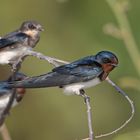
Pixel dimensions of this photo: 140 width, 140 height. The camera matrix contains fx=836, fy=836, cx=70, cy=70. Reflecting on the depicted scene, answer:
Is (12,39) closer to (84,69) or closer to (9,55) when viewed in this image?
(9,55)

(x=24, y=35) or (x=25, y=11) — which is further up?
(x=25, y=11)

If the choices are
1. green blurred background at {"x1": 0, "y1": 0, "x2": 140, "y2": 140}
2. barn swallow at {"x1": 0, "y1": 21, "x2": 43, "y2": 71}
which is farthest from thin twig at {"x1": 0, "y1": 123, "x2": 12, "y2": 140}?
→ green blurred background at {"x1": 0, "y1": 0, "x2": 140, "y2": 140}

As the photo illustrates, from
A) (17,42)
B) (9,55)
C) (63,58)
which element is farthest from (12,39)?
(63,58)

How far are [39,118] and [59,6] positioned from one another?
2.45 ft

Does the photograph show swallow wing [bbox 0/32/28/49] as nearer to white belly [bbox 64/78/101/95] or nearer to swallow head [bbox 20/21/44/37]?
swallow head [bbox 20/21/44/37]

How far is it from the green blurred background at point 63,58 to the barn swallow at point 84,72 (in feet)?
7.66

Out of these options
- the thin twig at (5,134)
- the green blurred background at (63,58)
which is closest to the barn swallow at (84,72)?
the thin twig at (5,134)

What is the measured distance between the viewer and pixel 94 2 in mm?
5488

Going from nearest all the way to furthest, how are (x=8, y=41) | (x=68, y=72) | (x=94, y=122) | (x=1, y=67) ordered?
(x=68, y=72) → (x=8, y=41) → (x=1, y=67) → (x=94, y=122)

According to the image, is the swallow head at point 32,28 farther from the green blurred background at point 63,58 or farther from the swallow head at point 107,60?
the green blurred background at point 63,58

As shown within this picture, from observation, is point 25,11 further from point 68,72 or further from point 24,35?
point 68,72

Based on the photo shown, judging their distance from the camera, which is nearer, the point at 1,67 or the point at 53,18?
the point at 1,67

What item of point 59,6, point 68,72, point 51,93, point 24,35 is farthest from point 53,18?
point 68,72

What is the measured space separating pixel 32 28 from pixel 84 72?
883 millimetres
